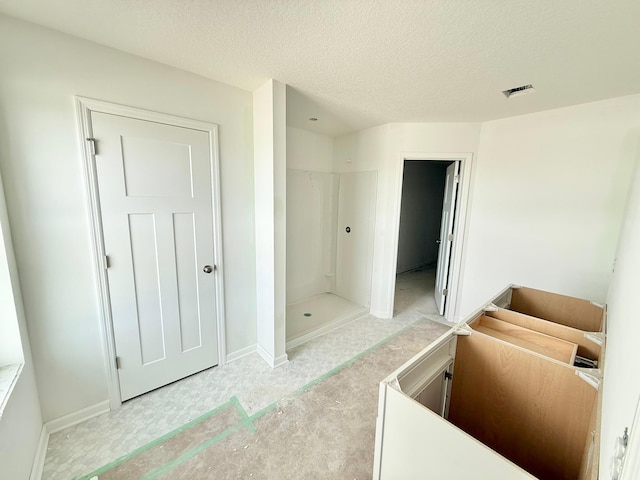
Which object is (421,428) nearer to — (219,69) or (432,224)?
(219,69)

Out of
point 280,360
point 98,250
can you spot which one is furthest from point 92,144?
point 280,360

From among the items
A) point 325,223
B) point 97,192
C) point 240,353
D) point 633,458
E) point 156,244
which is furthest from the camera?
point 325,223

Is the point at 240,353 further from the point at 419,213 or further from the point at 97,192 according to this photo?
the point at 419,213

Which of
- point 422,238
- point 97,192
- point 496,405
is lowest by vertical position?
point 496,405

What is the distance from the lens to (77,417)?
1748mm

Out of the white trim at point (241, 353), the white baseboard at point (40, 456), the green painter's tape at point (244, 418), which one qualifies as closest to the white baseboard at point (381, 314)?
the white trim at point (241, 353)

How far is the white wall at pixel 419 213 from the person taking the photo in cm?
520

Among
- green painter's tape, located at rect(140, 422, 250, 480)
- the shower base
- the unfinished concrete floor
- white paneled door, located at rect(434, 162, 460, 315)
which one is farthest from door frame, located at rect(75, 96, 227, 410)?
white paneled door, located at rect(434, 162, 460, 315)

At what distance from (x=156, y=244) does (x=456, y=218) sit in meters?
3.16

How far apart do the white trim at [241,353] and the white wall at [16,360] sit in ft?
3.98

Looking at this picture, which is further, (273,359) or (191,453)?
(273,359)

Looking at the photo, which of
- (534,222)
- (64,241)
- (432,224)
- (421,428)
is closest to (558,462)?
(421,428)

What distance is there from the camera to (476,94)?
85.0 inches

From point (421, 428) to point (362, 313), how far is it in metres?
2.48
